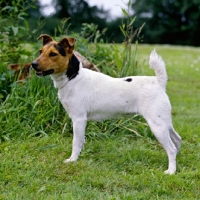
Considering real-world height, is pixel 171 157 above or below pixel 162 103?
below

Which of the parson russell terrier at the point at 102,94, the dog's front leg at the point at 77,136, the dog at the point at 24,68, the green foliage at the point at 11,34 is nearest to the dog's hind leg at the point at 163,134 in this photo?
the parson russell terrier at the point at 102,94

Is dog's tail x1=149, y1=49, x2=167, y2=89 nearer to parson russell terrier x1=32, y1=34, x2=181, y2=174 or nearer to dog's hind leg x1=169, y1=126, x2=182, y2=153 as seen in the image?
parson russell terrier x1=32, y1=34, x2=181, y2=174

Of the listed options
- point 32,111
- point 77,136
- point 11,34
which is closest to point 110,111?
point 77,136

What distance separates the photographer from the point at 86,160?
4422 mm

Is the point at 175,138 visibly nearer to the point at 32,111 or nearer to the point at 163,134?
the point at 163,134

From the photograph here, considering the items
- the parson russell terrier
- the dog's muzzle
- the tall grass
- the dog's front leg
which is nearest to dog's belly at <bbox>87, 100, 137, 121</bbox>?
the parson russell terrier

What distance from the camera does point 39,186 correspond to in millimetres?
3676

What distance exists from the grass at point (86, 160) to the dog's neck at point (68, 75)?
2.59 ft

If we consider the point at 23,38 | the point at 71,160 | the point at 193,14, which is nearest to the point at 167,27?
the point at 193,14

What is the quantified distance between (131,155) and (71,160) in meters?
0.69

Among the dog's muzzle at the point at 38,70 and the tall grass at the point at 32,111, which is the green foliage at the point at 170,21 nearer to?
the tall grass at the point at 32,111

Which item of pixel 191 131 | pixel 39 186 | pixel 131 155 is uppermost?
pixel 39 186

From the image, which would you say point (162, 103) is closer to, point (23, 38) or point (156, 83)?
point (156, 83)

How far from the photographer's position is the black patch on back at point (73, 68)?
430cm
